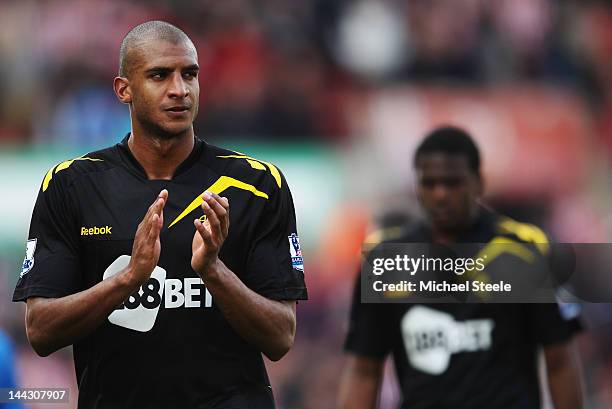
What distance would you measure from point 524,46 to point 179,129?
8828mm

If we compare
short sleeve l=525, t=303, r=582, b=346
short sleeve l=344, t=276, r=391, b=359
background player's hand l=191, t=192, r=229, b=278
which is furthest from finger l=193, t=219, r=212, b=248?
short sleeve l=525, t=303, r=582, b=346

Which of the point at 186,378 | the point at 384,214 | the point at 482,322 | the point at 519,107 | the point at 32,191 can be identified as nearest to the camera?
the point at 186,378

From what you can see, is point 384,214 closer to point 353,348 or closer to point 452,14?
point 452,14

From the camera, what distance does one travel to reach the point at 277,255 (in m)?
4.55

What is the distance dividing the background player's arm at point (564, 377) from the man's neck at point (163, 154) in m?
2.37

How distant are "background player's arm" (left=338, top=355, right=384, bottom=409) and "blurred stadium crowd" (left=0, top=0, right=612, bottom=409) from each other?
4.76 m

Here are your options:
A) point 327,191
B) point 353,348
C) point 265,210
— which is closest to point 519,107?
point 327,191

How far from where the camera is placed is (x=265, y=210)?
4.59m

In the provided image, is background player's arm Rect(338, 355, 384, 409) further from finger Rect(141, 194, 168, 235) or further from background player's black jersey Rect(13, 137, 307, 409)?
finger Rect(141, 194, 168, 235)

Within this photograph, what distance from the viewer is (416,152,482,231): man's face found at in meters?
6.38

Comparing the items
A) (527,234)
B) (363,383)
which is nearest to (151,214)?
(363,383)

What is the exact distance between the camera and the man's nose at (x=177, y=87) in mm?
4496

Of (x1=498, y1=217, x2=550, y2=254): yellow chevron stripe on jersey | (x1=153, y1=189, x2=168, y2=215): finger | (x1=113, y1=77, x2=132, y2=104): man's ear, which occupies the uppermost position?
(x1=113, y1=77, x2=132, y2=104): man's ear

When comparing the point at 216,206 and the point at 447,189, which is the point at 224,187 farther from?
the point at 447,189
